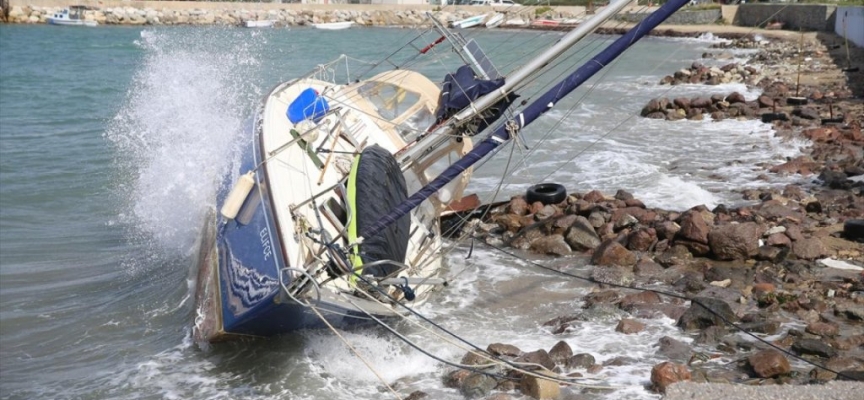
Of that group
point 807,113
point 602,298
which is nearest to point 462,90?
point 602,298

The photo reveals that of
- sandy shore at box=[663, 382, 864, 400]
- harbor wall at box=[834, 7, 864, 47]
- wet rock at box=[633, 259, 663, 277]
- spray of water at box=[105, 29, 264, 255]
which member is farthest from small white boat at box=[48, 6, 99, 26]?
sandy shore at box=[663, 382, 864, 400]

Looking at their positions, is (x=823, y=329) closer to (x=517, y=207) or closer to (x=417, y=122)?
(x=517, y=207)

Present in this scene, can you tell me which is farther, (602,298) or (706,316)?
(602,298)

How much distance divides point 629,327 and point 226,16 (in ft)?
241

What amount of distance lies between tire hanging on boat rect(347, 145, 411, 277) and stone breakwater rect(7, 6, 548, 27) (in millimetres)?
63177

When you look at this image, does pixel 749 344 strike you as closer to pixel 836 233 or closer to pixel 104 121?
pixel 836 233

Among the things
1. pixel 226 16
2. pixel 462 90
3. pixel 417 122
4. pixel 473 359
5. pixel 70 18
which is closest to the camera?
pixel 473 359

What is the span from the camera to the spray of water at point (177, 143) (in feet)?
49.2

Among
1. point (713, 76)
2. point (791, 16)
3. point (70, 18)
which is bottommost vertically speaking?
point (791, 16)

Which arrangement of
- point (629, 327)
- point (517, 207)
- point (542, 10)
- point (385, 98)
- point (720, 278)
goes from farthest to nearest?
point (542, 10) < point (517, 207) < point (385, 98) < point (720, 278) < point (629, 327)

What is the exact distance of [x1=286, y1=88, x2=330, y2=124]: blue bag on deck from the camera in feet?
37.9

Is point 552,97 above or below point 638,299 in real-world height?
above

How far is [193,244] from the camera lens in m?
14.2

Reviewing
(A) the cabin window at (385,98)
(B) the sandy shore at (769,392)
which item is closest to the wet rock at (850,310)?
(B) the sandy shore at (769,392)
